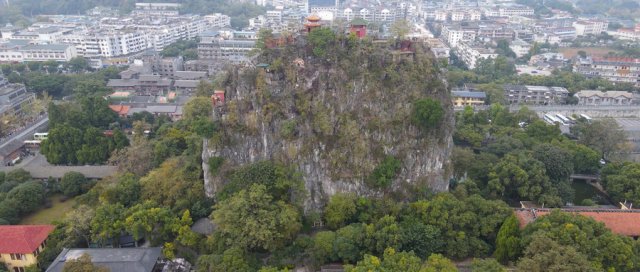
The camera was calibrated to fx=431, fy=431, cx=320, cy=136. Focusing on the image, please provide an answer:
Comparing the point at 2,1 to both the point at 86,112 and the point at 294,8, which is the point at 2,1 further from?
the point at 86,112

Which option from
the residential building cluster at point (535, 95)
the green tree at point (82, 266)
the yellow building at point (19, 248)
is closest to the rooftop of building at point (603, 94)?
the residential building cluster at point (535, 95)

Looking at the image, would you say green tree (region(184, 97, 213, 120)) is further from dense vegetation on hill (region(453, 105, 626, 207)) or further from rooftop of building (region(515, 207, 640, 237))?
rooftop of building (region(515, 207, 640, 237))

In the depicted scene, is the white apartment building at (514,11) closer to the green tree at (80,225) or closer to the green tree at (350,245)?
the green tree at (350,245)

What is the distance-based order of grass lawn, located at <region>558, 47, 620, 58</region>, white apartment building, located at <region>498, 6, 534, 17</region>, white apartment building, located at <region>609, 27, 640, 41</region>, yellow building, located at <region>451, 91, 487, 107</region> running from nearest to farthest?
1. yellow building, located at <region>451, 91, 487, 107</region>
2. grass lawn, located at <region>558, 47, 620, 58</region>
3. white apartment building, located at <region>609, 27, 640, 41</region>
4. white apartment building, located at <region>498, 6, 534, 17</region>

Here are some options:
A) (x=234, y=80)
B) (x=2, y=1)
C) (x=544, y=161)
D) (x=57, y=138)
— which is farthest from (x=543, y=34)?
(x=2, y=1)

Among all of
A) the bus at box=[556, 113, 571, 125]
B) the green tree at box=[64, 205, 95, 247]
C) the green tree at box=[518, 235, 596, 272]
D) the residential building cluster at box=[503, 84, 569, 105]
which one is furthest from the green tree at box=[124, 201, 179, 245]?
the residential building cluster at box=[503, 84, 569, 105]
